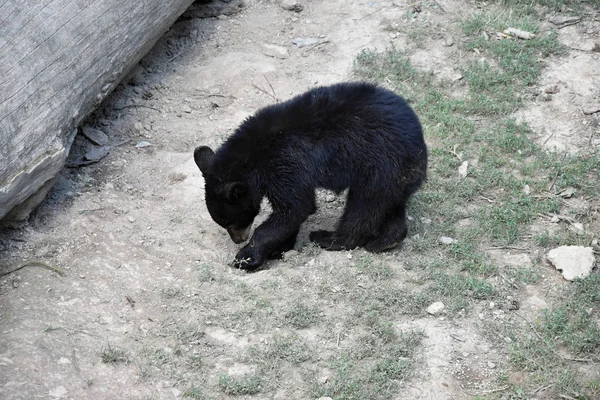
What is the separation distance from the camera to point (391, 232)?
629 centimetres

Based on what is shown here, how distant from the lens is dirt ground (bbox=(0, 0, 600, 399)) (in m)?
4.99

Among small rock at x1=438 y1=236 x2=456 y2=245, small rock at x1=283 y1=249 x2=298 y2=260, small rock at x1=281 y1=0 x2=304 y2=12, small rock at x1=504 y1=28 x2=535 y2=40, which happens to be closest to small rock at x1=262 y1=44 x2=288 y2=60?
small rock at x1=281 y1=0 x2=304 y2=12

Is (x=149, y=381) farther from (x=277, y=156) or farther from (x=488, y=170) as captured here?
(x=488, y=170)

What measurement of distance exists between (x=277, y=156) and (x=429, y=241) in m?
1.47

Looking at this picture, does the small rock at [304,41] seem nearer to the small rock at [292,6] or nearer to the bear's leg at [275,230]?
the small rock at [292,6]

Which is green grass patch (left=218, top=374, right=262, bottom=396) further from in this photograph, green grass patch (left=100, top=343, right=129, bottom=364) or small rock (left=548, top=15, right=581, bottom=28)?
small rock (left=548, top=15, right=581, bottom=28)

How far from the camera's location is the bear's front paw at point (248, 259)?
6.33 metres

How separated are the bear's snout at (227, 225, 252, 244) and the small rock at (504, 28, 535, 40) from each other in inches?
166

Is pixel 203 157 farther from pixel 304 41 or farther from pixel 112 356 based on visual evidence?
pixel 304 41

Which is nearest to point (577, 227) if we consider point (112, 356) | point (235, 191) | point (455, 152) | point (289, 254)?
point (455, 152)

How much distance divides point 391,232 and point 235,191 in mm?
1346

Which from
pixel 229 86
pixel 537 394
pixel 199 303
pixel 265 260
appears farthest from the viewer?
pixel 229 86

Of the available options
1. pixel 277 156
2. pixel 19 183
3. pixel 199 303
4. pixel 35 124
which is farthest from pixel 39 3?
pixel 199 303

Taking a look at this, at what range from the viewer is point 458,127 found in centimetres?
769
